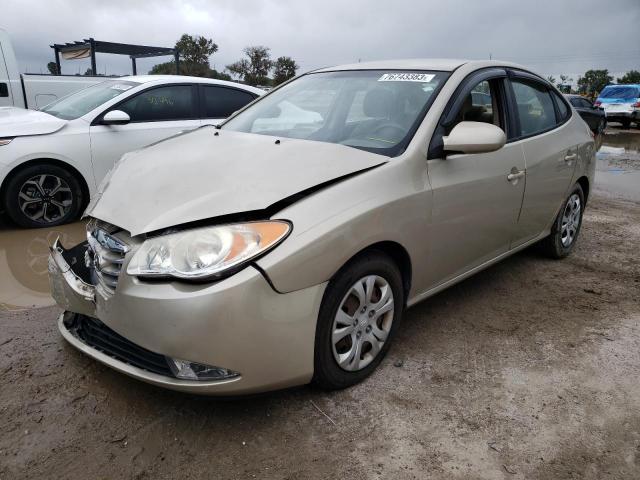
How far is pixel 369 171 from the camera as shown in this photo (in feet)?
8.28

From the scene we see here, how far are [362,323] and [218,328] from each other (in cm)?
83

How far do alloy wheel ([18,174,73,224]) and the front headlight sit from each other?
12.2ft

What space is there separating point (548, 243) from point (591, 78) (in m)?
60.5

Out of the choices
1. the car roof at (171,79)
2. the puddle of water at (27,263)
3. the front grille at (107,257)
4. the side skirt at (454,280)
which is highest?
the car roof at (171,79)

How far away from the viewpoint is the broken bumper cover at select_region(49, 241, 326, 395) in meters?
1.97

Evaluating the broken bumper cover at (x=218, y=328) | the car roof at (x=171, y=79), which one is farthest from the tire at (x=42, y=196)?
the broken bumper cover at (x=218, y=328)

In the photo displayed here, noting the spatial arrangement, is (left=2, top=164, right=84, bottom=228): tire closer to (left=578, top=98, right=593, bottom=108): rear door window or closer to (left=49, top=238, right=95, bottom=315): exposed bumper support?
Result: (left=49, top=238, right=95, bottom=315): exposed bumper support

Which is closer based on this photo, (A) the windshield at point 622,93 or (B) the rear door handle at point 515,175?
(B) the rear door handle at point 515,175

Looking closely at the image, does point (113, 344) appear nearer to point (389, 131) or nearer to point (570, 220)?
point (389, 131)

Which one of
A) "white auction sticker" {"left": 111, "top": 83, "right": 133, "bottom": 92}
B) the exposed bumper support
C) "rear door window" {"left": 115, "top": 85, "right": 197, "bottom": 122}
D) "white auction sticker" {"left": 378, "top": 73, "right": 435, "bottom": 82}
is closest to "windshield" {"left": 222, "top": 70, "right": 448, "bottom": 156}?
"white auction sticker" {"left": 378, "top": 73, "right": 435, "bottom": 82}

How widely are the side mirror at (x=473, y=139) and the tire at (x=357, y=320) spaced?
2.35ft

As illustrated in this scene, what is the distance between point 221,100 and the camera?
250 inches

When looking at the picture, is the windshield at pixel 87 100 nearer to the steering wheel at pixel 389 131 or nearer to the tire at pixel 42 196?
the tire at pixel 42 196

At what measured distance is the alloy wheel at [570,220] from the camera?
4.50 metres
